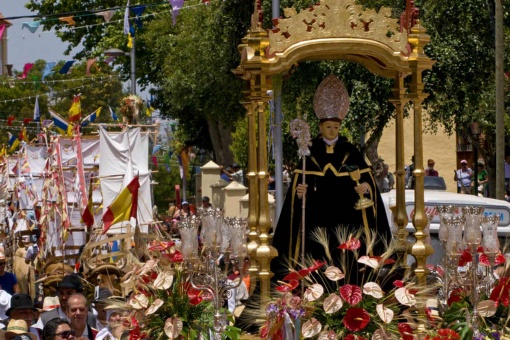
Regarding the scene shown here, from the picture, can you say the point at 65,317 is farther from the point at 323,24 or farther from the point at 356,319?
the point at 323,24

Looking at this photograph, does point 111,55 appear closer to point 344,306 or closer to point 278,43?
point 278,43

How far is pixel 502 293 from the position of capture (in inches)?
344

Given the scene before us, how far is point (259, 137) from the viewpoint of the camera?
10414 mm

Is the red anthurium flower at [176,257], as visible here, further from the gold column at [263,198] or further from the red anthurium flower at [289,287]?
the gold column at [263,198]

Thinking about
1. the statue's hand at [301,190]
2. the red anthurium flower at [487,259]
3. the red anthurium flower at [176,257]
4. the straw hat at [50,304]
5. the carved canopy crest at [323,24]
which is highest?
the carved canopy crest at [323,24]

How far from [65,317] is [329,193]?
242cm

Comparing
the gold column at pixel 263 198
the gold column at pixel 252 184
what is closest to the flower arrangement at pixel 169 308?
the gold column at pixel 263 198

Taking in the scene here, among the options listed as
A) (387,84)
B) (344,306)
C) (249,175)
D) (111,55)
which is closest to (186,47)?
(111,55)

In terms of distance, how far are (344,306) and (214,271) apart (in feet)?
3.39

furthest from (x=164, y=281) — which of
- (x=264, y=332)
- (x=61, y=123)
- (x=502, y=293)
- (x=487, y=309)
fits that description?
(x=61, y=123)

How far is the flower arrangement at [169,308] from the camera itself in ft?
28.9

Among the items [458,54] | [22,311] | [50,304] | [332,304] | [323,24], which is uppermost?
[458,54]

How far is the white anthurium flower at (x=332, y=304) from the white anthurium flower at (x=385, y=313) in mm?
254

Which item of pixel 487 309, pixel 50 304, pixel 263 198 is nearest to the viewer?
pixel 487 309
